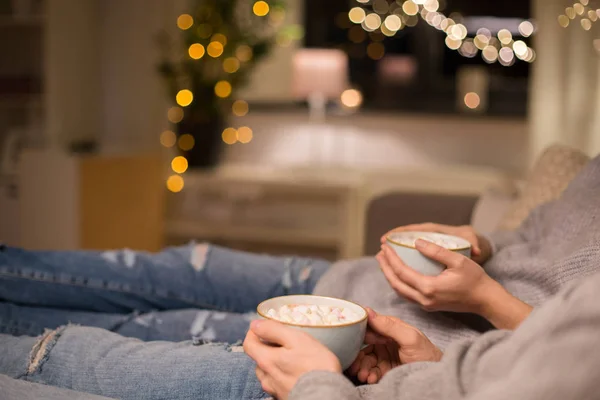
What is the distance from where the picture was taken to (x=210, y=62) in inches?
139

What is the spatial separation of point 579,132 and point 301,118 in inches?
64.4

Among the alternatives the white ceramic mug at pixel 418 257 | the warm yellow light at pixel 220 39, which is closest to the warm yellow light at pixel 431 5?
the warm yellow light at pixel 220 39

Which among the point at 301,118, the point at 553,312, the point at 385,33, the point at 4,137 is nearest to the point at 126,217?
the point at 4,137

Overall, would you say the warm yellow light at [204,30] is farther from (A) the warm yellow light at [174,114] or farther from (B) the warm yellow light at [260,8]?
(A) the warm yellow light at [174,114]

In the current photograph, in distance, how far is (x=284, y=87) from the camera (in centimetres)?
395

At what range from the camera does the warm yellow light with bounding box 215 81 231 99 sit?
3445 mm

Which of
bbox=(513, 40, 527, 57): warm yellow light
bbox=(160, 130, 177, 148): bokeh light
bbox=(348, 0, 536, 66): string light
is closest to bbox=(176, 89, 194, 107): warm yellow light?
bbox=(160, 130, 177, 148): bokeh light

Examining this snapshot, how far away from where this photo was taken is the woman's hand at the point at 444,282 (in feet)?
3.28

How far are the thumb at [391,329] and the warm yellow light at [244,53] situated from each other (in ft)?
8.91

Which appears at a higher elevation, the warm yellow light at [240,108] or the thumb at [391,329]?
the warm yellow light at [240,108]

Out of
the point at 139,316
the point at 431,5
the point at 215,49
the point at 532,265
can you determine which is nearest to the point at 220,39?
the point at 215,49

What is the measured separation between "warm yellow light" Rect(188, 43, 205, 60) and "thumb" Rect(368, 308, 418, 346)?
273 centimetres

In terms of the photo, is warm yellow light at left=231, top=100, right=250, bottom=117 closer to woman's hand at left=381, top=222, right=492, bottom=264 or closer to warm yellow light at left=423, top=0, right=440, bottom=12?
warm yellow light at left=423, top=0, right=440, bottom=12

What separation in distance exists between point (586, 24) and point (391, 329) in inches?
65.4
